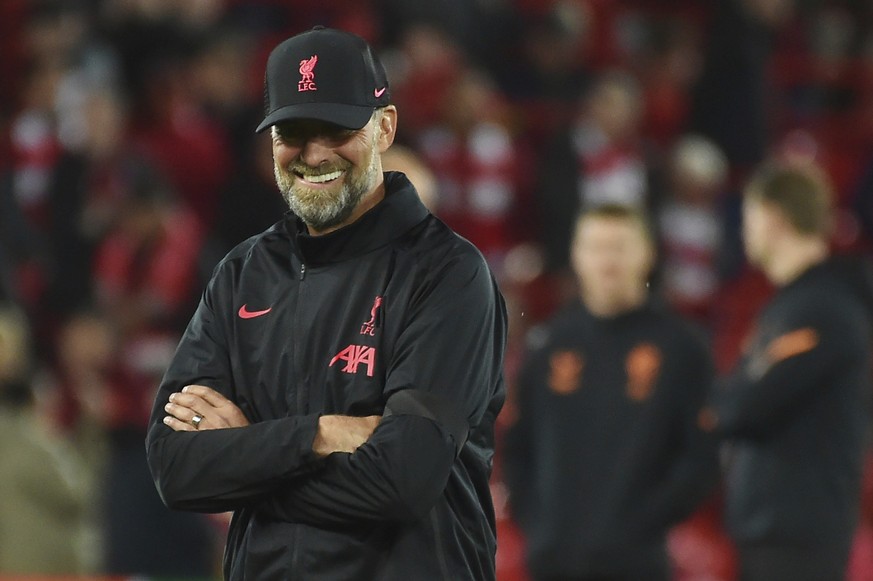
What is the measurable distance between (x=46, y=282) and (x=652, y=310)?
164 inches

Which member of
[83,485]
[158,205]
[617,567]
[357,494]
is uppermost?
[357,494]

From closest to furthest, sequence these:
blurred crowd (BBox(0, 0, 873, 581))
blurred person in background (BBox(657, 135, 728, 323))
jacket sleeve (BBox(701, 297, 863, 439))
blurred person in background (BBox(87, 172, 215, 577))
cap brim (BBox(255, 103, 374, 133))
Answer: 1. cap brim (BBox(255, 103, 374, 133))
2. jacket sleeve (BBox(701, 297, 863, 439))
3. blurred person in background (BBox(87, 172, 215, 577))
4. blurred crowd (BBox(0, 0, 873, 581))
5. blurred person in background (BBox(657, 135, 728, 323))

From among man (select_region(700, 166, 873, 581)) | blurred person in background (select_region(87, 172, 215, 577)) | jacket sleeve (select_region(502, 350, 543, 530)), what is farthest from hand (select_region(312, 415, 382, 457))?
blurred person in background (select_region(87, 172, 215, 577))

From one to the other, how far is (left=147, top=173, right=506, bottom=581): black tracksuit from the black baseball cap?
0.21m

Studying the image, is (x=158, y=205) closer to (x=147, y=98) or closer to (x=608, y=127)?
(x=147, y=98)

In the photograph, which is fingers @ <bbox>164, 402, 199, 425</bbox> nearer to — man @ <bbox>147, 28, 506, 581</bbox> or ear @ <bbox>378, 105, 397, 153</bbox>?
man @ <bbox>147, 28, 506, 581</bbox>

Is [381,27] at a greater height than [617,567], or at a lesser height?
greater

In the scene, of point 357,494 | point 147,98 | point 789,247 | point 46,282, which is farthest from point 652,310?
point 147,98

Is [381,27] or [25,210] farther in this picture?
[381,27]

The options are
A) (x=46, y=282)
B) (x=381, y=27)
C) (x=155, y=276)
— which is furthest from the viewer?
(x=381, y=27)

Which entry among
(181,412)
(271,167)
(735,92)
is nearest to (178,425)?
(181,412)

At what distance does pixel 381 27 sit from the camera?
10.6 metres

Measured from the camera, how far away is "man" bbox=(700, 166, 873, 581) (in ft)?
16.6

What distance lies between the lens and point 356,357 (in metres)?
2.98
